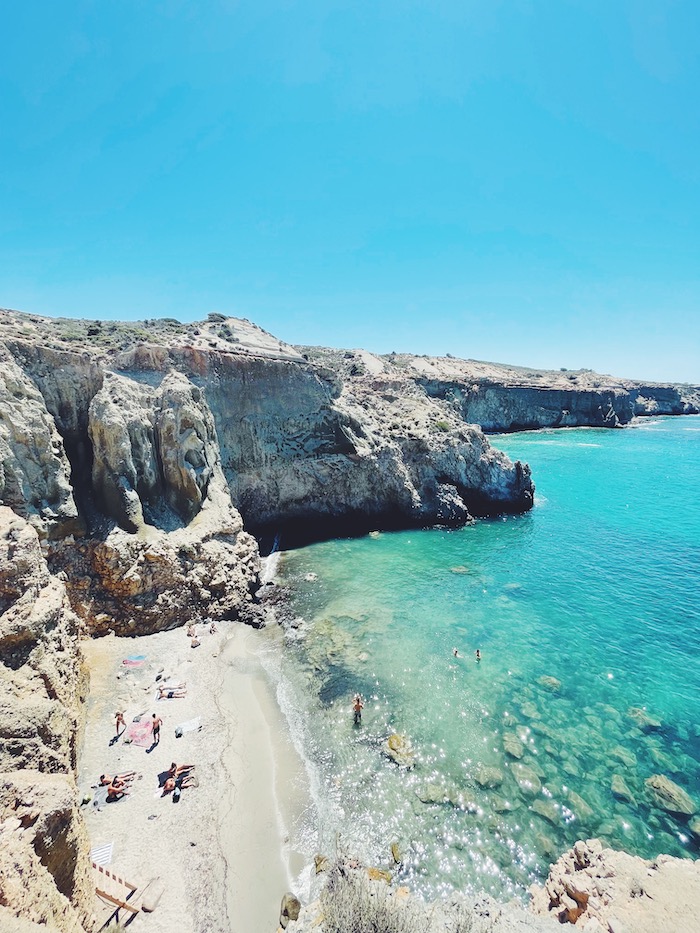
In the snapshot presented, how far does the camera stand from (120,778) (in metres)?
12.6

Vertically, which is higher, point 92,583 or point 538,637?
point 92,583

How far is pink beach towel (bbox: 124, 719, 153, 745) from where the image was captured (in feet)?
45.8

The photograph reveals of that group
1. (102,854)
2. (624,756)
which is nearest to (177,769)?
(102,854)

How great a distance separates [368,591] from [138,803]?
14714mm

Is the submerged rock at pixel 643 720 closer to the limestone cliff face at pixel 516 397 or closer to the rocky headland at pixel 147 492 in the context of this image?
the rocky headland at pixel 147 492

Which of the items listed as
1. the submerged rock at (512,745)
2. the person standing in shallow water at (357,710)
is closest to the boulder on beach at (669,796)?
the submerged rock at (512,745)

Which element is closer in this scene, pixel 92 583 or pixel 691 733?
pixel 691 733

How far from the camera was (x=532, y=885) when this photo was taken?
1024 centimetres

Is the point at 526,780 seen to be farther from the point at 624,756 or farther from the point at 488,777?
the point at 624,756

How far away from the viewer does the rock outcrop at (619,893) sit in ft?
25.7

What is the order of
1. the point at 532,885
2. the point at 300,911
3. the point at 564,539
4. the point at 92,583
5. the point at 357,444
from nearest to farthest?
1. the point at 300,911
2. the point at 532,885
3. the point at 92,583
4. the point at 564,539
5. the point at 357,444

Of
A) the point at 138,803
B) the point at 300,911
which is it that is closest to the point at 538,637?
the point at 300,911

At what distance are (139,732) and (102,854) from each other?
12.7ft

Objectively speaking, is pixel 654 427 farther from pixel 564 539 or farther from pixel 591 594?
pixel 591 594
